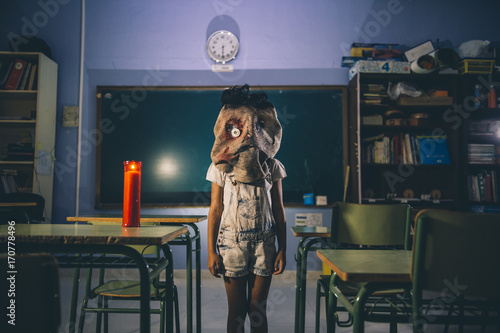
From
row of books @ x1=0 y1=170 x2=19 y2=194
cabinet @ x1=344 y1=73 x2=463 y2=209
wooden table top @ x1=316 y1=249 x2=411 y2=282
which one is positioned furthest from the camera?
cabinet @ x1=344 y1=73 x2=463 y2=209

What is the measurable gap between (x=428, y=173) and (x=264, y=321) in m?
3.13

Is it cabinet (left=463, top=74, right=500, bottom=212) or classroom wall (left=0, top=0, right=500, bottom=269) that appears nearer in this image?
cabinet (left=463, top=74, right=500, bottom=212)

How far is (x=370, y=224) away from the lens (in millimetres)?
1765

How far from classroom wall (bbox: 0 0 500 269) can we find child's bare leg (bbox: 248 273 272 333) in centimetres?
276

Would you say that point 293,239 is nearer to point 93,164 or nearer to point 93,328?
point 93,328

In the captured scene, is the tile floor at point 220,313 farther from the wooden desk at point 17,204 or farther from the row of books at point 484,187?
the row of books at point 484,187

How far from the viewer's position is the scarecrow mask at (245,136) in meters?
1.35

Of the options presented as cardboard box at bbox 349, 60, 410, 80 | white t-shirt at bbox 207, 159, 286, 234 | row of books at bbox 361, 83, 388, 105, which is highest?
cardboard box at bbox 349, 60, 410, 80

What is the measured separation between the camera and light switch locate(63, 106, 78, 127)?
371cm

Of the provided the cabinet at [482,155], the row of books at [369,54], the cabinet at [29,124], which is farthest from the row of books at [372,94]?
the cabinet at [29,124]

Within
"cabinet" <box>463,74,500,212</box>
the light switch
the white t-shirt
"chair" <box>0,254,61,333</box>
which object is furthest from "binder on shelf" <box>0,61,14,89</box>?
"cabinet" <box>463,74,500,212</box>

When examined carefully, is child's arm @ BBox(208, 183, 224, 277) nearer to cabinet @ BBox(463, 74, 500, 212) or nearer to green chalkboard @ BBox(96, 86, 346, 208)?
green chalkboard @ BBox(96, 86, 346, 208)

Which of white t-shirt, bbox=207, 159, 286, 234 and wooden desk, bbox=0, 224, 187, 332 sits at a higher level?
white t-shirt, bbox=207, 159, 286, 234

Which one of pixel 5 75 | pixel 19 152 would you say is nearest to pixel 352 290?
pixel 19 152
